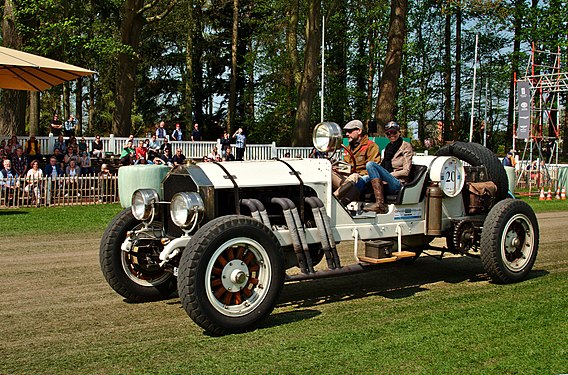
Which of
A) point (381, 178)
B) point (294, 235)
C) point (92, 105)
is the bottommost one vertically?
point (294, 235)

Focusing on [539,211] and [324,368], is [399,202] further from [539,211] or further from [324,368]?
[539,211]

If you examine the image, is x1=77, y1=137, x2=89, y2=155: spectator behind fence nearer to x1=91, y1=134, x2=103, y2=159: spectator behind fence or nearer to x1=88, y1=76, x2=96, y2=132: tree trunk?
x1=91, y1=134, x2=103, y2=159: spectator behind fence

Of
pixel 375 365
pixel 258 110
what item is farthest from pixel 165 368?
pixel 258 110

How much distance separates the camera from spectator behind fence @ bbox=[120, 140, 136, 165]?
23.1 m

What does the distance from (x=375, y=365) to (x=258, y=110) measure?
148 ft

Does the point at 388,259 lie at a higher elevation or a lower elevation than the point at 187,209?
lower

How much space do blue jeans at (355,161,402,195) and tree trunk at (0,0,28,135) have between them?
67.9 feet

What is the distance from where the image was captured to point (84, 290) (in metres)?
8.09

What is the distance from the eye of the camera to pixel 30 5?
25.0 meters

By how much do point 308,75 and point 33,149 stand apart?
49.1ft

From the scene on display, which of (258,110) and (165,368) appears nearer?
(165,368)

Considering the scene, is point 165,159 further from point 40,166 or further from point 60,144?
point 40,166

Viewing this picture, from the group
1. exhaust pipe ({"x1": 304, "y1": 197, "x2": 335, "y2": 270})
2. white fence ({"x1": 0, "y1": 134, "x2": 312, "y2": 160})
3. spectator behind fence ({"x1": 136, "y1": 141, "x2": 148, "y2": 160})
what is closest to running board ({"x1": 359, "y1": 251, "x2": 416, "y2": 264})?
exhaust pipe ({"x1": 304, "y1": 197, "x2": 335, "y2": 270})

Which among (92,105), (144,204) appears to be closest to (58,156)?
(144,204)
